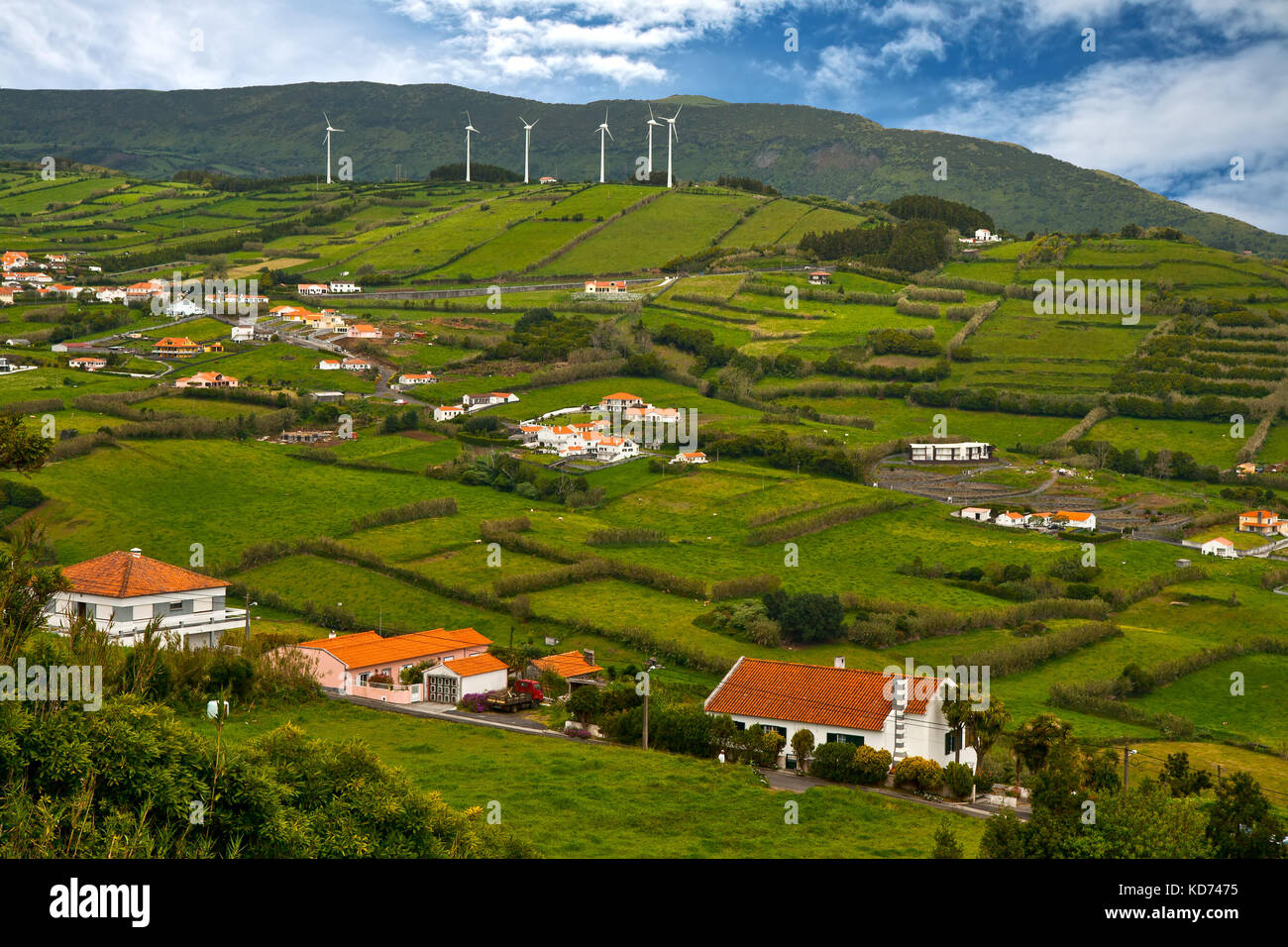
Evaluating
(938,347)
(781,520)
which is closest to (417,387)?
(781,520)

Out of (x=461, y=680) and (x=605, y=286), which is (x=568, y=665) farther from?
(x=605, y=286)

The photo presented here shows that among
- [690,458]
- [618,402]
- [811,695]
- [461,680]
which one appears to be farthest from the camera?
[618,402]

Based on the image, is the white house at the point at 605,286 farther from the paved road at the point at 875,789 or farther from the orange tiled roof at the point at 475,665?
the paved road at the point at 875,789

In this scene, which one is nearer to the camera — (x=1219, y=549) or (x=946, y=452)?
(x=1219, y=549)

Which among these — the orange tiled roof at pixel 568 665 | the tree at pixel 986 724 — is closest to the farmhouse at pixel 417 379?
the orange tiled roof at pixel 568 665

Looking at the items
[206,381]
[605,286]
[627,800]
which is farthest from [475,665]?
[605,286]
